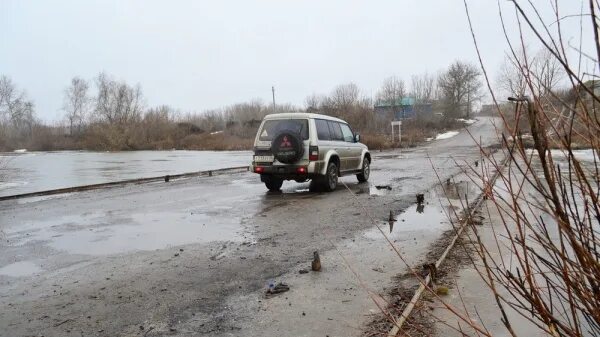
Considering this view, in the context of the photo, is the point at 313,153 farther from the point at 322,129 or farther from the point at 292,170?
the point at 322,129

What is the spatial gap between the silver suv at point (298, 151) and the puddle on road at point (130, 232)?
7.76ft

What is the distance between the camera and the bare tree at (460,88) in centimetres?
7238

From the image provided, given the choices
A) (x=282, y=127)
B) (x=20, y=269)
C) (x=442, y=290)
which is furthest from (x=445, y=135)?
(x=20, y=269)

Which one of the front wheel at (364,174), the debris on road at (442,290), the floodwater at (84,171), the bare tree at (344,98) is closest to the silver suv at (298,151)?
the front wheel at (364,174)

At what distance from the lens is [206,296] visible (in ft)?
14.6

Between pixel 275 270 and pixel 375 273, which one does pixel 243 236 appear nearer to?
pixel 275 270

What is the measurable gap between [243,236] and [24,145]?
Answer: 278ft

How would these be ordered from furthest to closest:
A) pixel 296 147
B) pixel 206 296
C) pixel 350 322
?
pixel 296 147, pixel 206 296, pixel 350 322

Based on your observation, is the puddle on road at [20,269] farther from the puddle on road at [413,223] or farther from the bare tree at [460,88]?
the bare tree at [460,88]

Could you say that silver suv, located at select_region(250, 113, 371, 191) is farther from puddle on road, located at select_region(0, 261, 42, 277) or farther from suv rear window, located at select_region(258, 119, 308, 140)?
puddle on road, located at select_region(0, 261, 42, 277)

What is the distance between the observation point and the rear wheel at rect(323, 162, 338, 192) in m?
11.4

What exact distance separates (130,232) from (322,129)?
225 inches

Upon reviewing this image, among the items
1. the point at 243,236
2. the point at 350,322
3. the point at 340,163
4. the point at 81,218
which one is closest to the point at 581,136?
the point at 350,322

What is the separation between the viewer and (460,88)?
74125 millimetres
